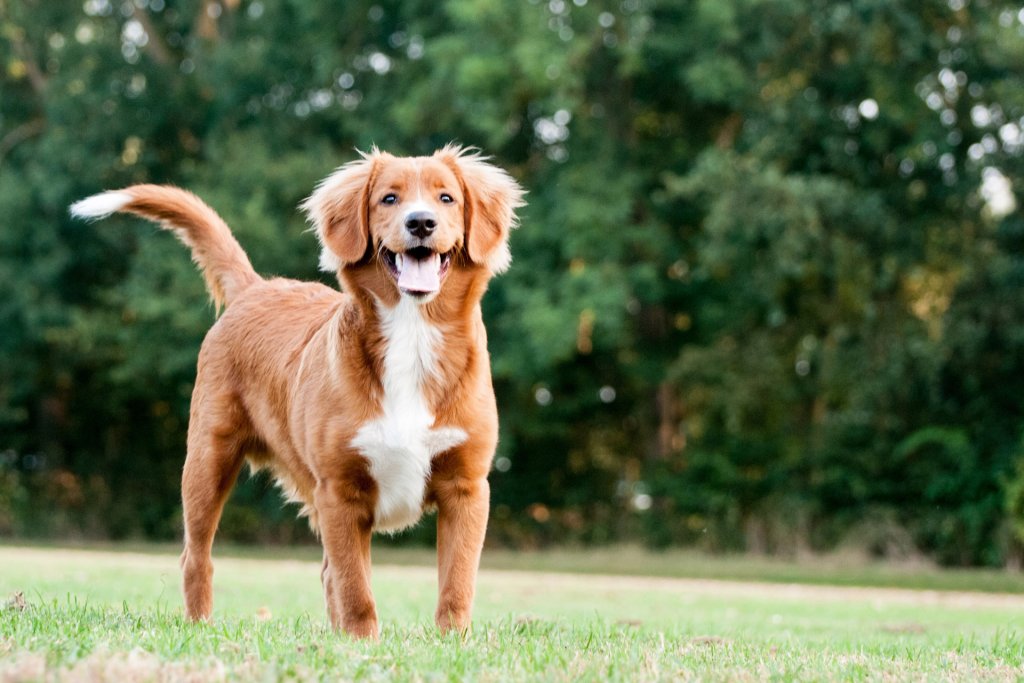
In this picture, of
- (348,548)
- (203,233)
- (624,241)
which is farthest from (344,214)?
(624,241)

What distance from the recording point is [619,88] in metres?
25.6

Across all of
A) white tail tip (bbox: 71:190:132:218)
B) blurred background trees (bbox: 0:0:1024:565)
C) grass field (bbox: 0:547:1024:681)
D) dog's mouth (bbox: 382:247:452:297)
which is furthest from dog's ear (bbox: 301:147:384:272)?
blurred background trees (bbox: 0:0:1024:565)

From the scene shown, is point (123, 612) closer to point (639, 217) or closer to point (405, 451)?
point (405, 451)

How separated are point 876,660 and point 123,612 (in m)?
3.43

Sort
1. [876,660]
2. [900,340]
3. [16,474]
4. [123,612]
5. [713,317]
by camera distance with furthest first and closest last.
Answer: [16,474], [713,317], [900,340], [123,612], [876,660]

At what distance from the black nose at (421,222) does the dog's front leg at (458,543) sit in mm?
1074

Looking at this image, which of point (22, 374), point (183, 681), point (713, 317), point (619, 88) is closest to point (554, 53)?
point (619, 88)

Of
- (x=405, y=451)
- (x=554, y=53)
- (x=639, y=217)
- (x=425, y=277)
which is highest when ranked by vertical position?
(x=554, y=53)

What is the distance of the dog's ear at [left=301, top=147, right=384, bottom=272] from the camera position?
6.22m

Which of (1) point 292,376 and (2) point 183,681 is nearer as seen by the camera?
(2) point 183,681

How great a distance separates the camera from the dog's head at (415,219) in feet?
19.7

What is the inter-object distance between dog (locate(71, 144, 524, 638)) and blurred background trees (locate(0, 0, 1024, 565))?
611 inches

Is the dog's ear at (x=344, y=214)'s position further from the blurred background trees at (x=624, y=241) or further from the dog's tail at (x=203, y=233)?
the blurred background trees at (x=624, y=241)

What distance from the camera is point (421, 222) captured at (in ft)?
19.5
